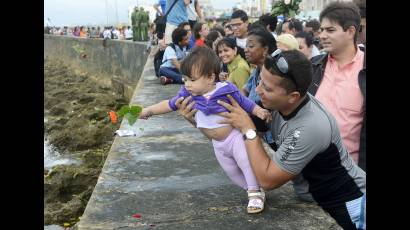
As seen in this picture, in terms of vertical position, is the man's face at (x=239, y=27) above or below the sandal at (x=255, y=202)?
above

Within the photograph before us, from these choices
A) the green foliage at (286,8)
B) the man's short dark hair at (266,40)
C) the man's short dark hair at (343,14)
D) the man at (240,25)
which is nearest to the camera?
the man's short dark hair at (343,14)

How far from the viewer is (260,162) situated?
2.76m

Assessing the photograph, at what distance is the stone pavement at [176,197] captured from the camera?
9.39 ft

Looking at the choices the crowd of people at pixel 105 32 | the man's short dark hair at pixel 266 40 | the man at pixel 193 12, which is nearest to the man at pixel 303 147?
the man's short dark hair at pixel 266 40

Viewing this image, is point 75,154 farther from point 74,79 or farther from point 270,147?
point 74,79

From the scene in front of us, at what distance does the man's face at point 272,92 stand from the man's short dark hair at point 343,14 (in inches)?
43.0

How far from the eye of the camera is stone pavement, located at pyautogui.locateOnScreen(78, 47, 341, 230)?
2.86 m

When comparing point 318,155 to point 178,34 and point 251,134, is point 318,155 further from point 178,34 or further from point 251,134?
point 178,34

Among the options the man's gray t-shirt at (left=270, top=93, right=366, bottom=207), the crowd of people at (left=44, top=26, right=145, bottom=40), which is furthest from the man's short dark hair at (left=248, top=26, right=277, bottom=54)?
the crowd of people at (left=44, top=26, right=145, bottom=40)

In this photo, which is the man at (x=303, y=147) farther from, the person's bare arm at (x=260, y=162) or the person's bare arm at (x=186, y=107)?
the person's bare arm at (x=186, y=107)

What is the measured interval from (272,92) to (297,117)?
7.4 inches

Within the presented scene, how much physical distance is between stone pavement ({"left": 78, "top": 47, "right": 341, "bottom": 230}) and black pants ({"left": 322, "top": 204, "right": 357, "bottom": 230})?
58 mm

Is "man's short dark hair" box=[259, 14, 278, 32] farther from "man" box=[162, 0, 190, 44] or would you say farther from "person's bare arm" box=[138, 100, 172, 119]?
"person's bare arm" box=[138, 100, 172, 119]

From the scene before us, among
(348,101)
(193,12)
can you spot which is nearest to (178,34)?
(193,12)
